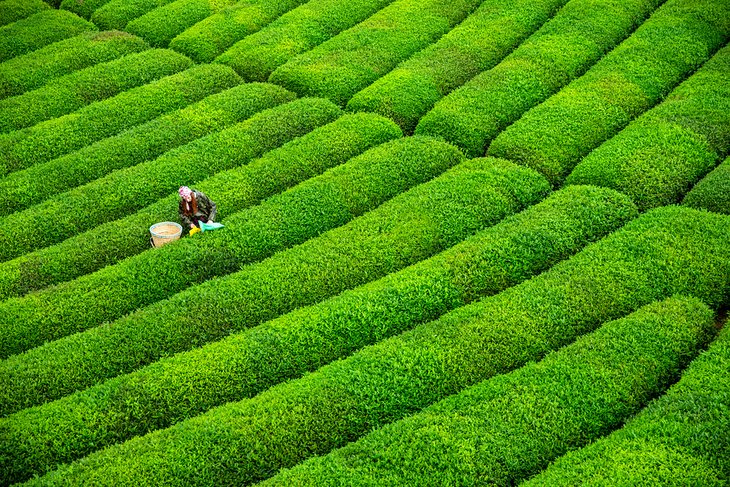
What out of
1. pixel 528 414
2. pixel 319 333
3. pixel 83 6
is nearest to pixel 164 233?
pixel 319 333

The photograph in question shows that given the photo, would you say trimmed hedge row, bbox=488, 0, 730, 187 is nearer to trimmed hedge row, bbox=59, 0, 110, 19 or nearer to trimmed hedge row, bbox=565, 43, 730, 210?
trimmed hedge row, bbox=565, 43, 730, 210

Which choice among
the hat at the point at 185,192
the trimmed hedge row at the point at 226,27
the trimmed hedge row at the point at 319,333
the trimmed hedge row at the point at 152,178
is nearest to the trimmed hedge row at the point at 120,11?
the trimmed hedge row at the point at 226,27

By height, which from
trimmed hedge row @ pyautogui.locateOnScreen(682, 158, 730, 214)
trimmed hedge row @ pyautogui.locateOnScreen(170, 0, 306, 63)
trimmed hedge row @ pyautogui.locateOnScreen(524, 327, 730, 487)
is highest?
trimmed hedge row @ pyautogui.locateOnScreen(170, 0, 306, 63)

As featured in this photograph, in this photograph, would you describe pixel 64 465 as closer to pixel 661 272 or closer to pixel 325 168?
pixel 325 168

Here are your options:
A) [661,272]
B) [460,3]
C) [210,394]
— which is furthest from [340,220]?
[460,3]

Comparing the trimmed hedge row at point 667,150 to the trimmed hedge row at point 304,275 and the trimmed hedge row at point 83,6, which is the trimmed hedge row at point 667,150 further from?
the trimmed hedge row at point 83,6

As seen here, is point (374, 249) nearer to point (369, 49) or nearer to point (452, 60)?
point (452, 60)

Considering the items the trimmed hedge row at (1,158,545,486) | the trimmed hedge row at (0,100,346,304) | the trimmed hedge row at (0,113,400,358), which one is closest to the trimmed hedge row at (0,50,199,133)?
the trimmed hedge row at (0,113,400,358)
